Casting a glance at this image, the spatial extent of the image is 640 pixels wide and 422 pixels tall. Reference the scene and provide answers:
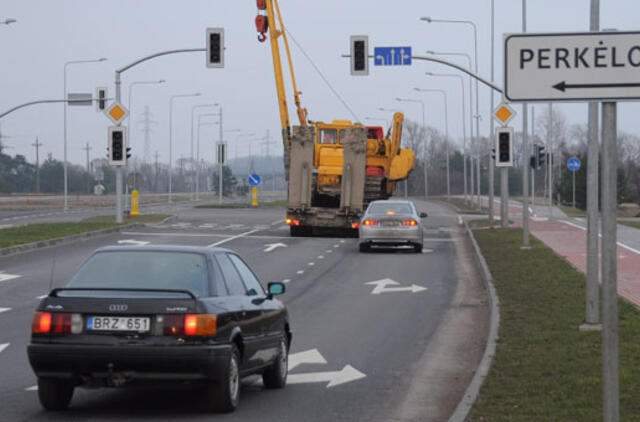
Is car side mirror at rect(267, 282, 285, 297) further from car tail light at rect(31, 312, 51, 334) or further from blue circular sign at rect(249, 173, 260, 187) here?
blue circular sign at rect(249, 173, 260, 187)

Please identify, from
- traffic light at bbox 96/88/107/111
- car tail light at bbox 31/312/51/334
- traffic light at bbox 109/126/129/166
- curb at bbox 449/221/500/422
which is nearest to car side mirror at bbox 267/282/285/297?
curb at bbox 449/221/500/422

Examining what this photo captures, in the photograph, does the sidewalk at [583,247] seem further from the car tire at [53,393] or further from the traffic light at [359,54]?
the car tire at [53,393]

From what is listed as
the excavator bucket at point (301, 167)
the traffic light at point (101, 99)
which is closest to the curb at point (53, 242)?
the traffic light at point (101, 99)

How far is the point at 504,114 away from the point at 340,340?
1986 cm

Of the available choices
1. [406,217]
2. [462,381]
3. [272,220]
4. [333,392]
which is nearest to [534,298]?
[462,381]

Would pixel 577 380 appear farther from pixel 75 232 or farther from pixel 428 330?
pixel 75 232

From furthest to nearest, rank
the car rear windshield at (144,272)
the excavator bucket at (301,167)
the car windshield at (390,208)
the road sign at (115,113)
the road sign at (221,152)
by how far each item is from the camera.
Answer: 1. the road sign at (221,152)
2. the road sign at (115,113)
3. the excavator bucket at (301,167)
4. the car windshield at (390,208)
5. the car rear windshield at (144,272)

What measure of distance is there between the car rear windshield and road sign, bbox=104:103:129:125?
31571 mm

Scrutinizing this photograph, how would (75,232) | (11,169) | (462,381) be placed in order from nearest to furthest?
1. (462,381)
2. (75,232)
3. (11,169)

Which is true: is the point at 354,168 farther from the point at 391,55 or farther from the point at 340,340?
the point at 340,340

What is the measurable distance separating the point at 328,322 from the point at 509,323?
2801 mm

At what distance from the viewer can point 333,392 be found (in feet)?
35.0

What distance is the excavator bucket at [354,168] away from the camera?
3678 centimetres

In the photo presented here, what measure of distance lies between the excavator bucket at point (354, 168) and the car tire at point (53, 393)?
2775cm
